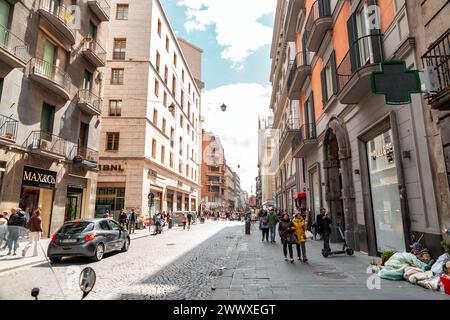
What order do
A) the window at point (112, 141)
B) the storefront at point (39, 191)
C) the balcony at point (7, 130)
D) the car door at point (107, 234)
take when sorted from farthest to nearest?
the window at point (112, 141)
the storefront at point (39, 191)
the balcony at point (7, 130)
the car door at point (107, 234)

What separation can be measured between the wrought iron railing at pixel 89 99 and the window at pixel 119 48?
9.11 metres

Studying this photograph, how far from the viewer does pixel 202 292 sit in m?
6.41

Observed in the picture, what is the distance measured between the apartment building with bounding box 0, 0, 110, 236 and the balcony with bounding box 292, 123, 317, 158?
46.3ft

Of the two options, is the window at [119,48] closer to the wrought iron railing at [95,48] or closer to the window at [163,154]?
the wrought iron railing at [95,48]

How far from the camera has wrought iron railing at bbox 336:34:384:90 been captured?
30.6 feet

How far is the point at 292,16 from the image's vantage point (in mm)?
21672

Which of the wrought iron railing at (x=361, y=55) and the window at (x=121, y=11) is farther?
the window at (x=121, y=11)

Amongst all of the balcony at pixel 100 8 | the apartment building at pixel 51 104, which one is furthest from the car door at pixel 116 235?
the balcony at pixel 100 8

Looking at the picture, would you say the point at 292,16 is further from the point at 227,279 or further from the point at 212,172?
the point at 212,172

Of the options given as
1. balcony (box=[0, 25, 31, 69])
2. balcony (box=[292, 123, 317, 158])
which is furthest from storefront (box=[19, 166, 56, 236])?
balcony (box=[292, 123, 317, 158])

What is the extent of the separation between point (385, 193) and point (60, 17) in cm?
1961

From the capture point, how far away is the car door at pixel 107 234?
36.1ft

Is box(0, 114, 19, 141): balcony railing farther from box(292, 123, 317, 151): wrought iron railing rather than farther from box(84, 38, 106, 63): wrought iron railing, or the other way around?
box(292, 123, 317, 151): wrought iron railing
